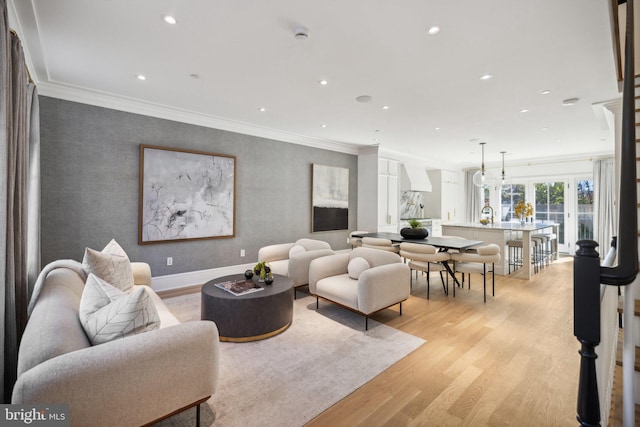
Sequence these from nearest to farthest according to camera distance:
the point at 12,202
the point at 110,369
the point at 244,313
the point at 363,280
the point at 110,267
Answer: the point at 110,369
the point at 12,202
the point at 110,267
the point at 244,313
the point at 363,280

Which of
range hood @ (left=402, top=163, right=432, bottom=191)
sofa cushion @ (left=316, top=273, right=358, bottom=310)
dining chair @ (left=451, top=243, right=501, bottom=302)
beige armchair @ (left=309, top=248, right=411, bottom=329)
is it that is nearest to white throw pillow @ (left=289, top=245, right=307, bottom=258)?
Answer: beige armchair @ (left=309, top=248, right=411, bottom=329)

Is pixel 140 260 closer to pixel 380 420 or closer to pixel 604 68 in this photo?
pixel 380 420

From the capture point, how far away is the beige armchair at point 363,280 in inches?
119

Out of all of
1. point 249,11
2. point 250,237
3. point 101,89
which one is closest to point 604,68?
point 249,11

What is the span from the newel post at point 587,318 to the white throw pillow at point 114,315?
1.85 m

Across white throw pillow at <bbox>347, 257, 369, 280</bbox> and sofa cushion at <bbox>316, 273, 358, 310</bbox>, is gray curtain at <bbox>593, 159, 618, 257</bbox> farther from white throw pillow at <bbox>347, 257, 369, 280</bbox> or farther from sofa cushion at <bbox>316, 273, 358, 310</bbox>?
sofa cushion at <bbox>316, 273, 358, 310</bbox>

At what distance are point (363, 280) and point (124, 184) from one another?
11.4 feet

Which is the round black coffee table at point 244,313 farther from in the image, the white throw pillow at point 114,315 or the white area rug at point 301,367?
the white throw pillow at point 114,315

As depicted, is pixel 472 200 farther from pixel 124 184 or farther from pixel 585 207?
pixel 124 184

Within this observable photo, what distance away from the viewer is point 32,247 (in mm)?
2615

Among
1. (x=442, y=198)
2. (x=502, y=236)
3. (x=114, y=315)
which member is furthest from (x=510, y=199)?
(x=114, y=315)

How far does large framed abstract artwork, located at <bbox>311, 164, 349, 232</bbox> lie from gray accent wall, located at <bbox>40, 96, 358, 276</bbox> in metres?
0.84

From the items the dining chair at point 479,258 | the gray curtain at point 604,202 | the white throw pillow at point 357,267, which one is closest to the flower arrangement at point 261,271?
the white throw pillow at point 357,267

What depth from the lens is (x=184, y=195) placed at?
447cm
